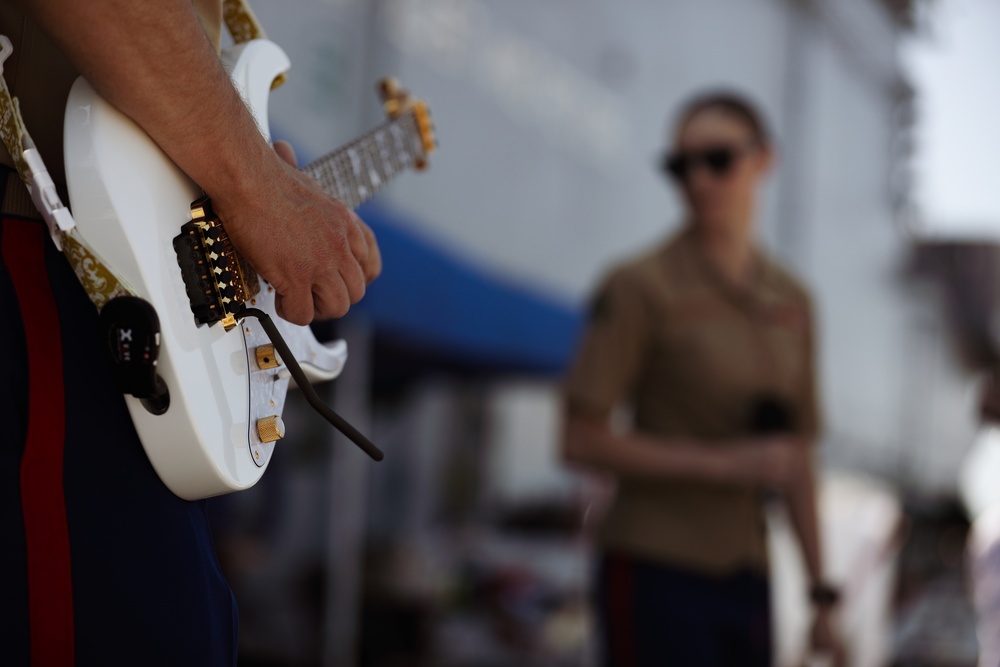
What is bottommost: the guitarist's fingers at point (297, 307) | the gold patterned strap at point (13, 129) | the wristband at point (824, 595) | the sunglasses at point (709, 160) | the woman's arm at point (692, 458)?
the wristband at point (824, 595)

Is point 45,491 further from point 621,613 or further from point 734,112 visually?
point 734,112

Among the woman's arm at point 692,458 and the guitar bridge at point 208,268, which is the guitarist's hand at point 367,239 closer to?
the guitar bridge at point 208,268

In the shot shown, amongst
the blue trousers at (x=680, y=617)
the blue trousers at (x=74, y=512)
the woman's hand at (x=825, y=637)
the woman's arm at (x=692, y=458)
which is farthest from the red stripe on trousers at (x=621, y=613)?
the blue trousers at (x=74, y=512)

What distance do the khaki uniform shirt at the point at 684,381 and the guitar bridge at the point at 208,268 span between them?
1307 millimetres

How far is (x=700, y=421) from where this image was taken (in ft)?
6.97

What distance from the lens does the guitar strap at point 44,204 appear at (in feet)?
2.59

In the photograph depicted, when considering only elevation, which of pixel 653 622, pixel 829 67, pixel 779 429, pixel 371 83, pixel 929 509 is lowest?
pixel 929 509

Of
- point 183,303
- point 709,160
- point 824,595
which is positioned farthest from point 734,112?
point 183,303

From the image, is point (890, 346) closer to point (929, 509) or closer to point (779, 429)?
point (929, 509)

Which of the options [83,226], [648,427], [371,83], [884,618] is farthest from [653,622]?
[371,83]

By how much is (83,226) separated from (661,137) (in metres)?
8.71

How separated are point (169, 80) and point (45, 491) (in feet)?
1.19

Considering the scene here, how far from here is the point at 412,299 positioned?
390 centimetres

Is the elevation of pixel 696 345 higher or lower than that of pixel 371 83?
lower
